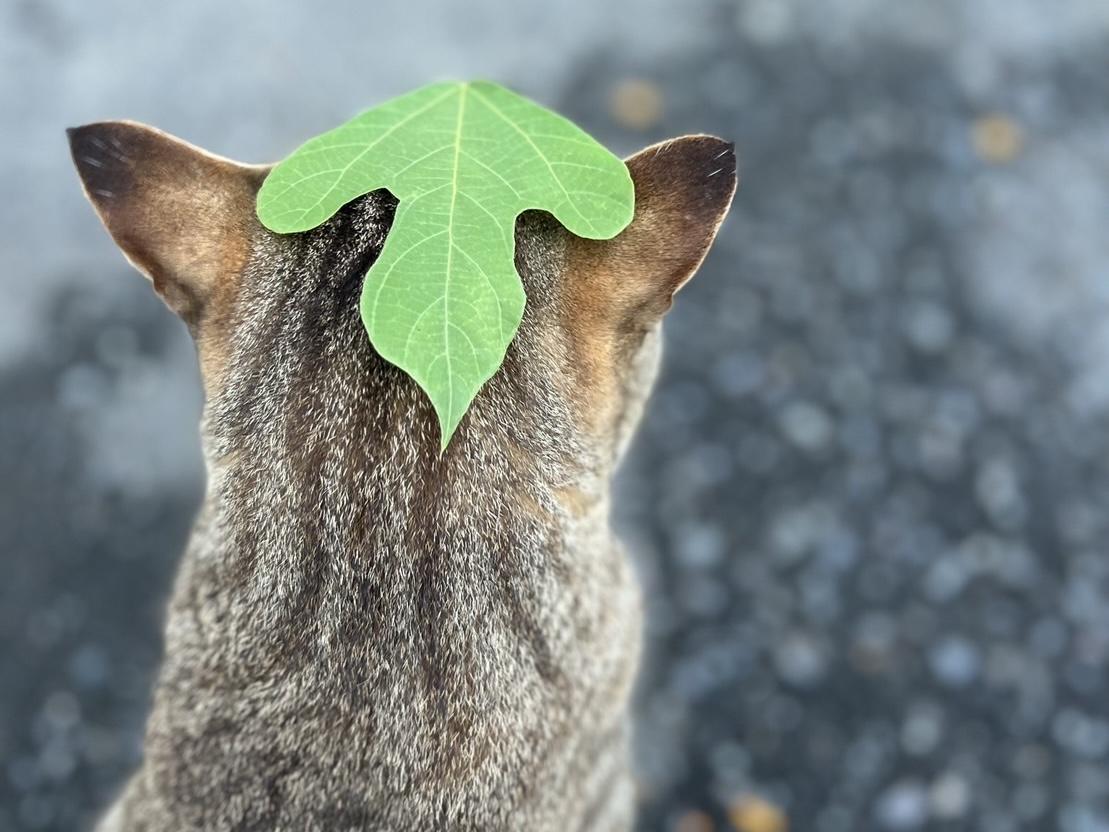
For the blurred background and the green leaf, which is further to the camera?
the blurred background

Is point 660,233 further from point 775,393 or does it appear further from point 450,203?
point 775,393

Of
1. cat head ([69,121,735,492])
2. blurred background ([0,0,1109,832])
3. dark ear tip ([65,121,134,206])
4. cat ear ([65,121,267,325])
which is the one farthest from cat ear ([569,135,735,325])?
blurred background ([0,0,1109,832])

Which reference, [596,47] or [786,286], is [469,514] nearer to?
[786,286]

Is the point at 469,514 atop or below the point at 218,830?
atop

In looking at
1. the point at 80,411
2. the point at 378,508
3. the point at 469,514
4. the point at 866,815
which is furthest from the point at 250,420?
the point at 866,815

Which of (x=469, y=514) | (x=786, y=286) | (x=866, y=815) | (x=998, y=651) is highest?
(x=469, y=514)

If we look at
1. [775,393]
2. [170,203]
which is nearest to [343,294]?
[170,203]

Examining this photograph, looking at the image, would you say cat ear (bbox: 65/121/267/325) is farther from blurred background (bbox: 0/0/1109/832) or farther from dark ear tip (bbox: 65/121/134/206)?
blurred background (bbox: 0/0/1109/832)
